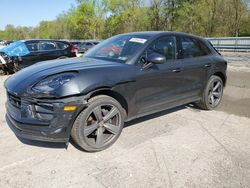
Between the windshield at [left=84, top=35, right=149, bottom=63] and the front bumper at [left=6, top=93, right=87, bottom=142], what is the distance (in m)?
1.18

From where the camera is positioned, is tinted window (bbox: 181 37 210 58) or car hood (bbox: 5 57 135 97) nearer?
A: car hood (bbox: 5 57 135 97)

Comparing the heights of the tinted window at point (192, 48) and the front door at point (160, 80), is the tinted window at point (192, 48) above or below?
above

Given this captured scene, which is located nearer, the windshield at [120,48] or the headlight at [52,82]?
the headlight at [52,82]

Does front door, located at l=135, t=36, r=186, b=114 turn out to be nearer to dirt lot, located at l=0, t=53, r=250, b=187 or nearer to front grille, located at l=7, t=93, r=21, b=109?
dirt lot, located at l=0, t=53, r=250, b=187

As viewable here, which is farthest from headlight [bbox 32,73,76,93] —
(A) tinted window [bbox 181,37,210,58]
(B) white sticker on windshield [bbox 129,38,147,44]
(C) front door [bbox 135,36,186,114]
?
(A) tinted window [bbox 181,37,210,58]

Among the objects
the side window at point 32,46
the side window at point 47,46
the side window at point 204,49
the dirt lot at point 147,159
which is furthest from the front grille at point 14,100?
the side window at point 47,46

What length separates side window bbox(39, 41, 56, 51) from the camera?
11359mm

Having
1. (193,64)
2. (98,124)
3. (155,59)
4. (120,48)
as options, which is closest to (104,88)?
(98,124)

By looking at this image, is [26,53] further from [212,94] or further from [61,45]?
[212,94]

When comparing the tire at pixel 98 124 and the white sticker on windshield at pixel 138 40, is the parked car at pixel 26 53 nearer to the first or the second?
the white sticker on windshield at pixel 138 40

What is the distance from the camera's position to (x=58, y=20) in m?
78.1

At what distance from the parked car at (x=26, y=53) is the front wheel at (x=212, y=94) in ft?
25.2

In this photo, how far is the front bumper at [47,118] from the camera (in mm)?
3281

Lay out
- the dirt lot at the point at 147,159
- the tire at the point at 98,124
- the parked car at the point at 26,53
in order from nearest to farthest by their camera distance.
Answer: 1. the dirt lot at the point at 147,159
2. the tire at the point at 98,124
3. the parked car at the point at 26,53
